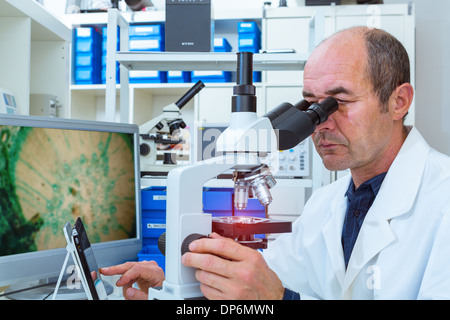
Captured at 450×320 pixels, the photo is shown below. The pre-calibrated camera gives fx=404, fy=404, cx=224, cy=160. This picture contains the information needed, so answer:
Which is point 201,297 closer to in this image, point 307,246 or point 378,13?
point 307,246

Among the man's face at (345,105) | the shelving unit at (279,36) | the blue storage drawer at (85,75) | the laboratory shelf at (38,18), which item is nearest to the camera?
→ the man's face at (345,105)

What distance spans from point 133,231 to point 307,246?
20.4 inches

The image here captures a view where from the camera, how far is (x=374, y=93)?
885 millimetres

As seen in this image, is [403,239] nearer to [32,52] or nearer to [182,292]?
[182,292]

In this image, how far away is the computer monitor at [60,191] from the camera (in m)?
0.97

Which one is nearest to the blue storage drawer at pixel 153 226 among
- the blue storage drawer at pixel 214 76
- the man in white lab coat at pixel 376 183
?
the man in white lab coat at pixel 376 183

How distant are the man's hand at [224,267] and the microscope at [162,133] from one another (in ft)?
3.15

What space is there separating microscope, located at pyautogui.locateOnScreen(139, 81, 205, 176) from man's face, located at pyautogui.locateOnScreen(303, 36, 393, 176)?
76 centimetres

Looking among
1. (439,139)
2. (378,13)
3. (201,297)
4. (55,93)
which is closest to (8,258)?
(201,297)

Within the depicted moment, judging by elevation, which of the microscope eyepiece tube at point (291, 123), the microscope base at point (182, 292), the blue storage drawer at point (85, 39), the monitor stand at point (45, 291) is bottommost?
the monitor stand at point (45, 291)

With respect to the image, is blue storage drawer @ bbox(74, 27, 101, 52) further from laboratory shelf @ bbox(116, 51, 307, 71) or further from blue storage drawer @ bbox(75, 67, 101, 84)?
laboratory shelf @ bbox(116, 51, 307, 71)

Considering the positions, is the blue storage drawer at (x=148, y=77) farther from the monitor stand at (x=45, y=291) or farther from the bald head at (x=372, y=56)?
the bald head at (x=372, y=56)

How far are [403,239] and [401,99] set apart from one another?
32 cm

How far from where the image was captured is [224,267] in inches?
23.0
